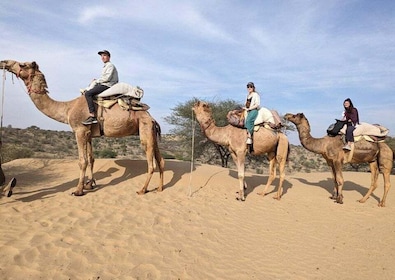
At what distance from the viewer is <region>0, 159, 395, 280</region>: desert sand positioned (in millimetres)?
4668

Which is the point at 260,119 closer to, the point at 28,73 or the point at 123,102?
Result: the point at 123,102

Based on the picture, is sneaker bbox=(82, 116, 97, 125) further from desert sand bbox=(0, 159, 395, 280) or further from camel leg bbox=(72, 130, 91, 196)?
desert sand bbox=(0, 159, 395, 280)

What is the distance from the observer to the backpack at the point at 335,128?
10461 millimetres

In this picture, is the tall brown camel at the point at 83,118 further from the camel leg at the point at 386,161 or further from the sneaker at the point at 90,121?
the camel leg at the point at 386,161

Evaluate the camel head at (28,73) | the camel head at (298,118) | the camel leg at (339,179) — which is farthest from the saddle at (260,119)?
the camel head at (28,73)

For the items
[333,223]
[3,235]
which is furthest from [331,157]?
[3,235]

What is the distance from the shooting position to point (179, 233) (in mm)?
6176

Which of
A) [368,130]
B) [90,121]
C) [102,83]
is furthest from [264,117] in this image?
[90,121]

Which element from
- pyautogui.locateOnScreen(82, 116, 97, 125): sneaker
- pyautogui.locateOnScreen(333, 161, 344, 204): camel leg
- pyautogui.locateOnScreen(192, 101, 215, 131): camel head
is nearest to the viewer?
pyautogui.locateOnScreen(82, 116, 97, 125): sneaker

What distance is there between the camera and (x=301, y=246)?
6371 millimetres

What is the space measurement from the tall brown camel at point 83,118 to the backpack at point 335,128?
6.04 meters

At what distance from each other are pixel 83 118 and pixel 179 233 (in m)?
4.37

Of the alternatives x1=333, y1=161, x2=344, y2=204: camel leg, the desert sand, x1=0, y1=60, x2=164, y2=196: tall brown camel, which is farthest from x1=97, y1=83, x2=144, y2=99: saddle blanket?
x1=333, y1=161, x2=344, y2=204: camel leg

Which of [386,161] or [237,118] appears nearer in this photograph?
[237,118]
